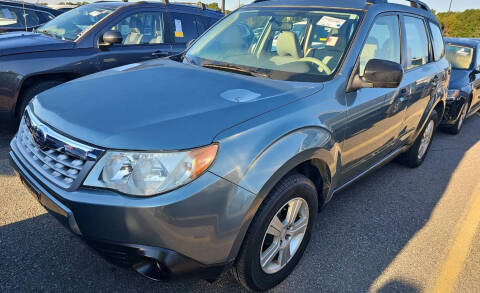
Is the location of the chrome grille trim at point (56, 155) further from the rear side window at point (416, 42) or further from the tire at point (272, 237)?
the rear side window at point (416, 42)

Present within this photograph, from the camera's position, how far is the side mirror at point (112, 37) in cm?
453

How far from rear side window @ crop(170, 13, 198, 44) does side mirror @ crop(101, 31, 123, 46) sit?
1.03m

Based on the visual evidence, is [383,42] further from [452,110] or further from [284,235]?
[452,110]

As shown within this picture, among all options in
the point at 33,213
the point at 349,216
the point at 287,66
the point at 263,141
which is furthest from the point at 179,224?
the point at 349,216

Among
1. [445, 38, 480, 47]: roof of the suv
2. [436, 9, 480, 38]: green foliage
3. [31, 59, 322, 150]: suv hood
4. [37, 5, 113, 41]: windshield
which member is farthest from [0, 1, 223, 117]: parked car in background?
[436, 9, 480, 38]: green foliage

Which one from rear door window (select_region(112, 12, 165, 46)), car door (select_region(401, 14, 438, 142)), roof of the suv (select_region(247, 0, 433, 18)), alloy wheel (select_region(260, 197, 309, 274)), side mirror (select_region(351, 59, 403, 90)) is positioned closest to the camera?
alloy wheel (select_region(260, 197, 309, 274))

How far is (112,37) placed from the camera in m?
4.52

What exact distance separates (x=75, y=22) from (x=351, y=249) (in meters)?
4.64

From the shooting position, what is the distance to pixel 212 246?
69.9 inches

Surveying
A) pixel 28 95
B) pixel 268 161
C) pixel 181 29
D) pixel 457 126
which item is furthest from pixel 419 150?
pixel 28 95

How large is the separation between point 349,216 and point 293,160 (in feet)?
5.04

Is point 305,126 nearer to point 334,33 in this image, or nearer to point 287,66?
point 287,66

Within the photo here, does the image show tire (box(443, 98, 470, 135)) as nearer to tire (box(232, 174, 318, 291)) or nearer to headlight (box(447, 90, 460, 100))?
headlight (box(447, 90, 460, 100))

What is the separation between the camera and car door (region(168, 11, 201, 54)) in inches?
214
